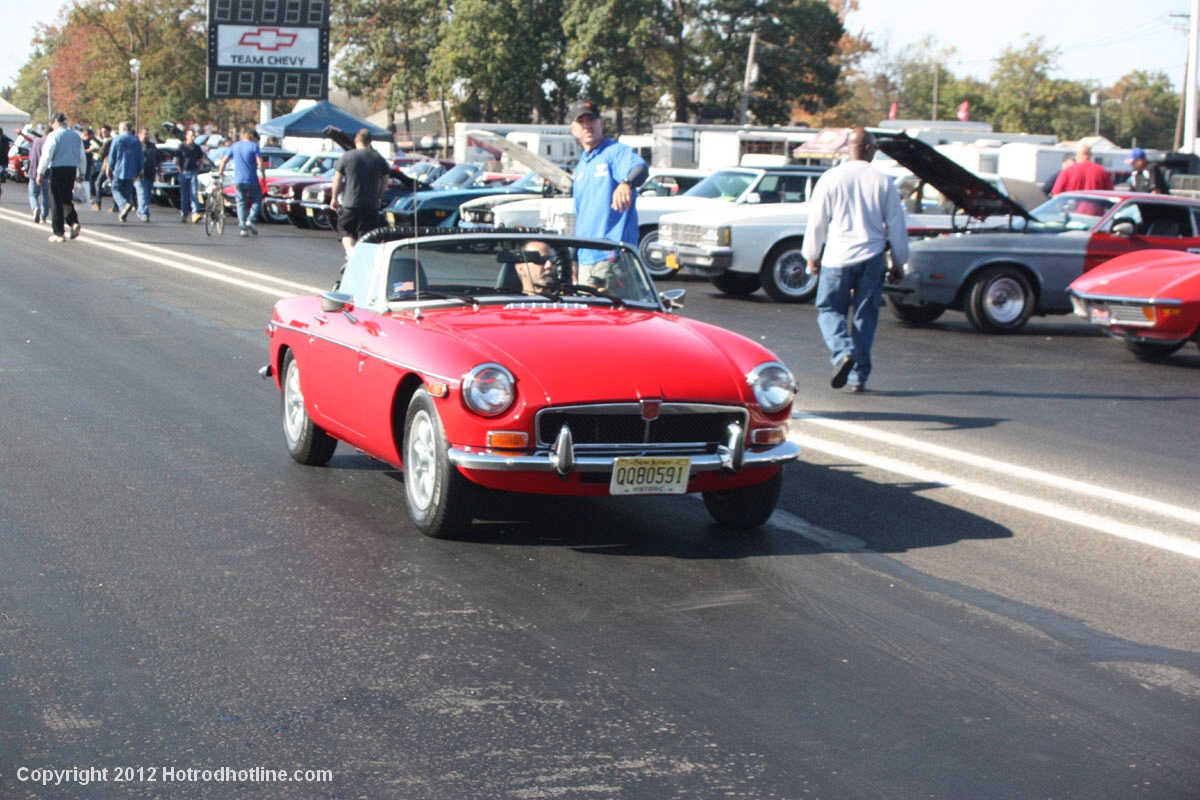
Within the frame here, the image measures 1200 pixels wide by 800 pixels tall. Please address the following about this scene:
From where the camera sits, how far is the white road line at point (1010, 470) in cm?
712

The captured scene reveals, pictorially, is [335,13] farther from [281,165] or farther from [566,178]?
[566,178]

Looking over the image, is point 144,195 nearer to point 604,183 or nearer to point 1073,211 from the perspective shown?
point 1073,211

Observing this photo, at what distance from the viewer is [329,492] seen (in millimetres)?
6973

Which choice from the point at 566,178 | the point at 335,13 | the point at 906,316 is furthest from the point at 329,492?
the point at 335,13

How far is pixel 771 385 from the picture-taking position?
6.22m

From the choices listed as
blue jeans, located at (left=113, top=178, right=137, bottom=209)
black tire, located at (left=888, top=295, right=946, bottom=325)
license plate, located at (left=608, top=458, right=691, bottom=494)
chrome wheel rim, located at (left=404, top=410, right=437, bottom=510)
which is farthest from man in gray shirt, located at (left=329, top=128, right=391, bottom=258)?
blue jeans, located at (left=113, top=178, right=137, bottom=209)

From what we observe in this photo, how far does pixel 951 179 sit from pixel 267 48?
32.8 m

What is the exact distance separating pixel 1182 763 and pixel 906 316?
1221 centimetres

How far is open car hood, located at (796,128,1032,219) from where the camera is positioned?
15805 mm

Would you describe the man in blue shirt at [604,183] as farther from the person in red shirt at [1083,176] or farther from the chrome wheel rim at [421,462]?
the person in red shirt at [1083,176]

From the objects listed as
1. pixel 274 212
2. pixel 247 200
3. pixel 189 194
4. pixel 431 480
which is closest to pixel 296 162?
pixel 274 212

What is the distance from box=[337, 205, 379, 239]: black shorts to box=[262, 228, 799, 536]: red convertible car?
7757mm

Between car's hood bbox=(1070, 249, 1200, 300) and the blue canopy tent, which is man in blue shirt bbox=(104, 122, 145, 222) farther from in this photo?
car's hood bbox=(1070, 249, 1200, 300)

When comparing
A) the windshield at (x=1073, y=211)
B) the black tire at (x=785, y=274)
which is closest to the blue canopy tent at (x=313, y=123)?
the black tire at (x=785, y=274)
